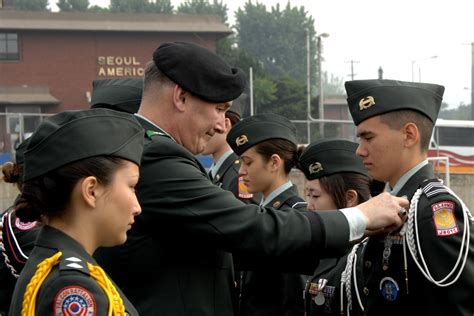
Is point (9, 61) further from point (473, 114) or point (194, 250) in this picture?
point (194, 250)

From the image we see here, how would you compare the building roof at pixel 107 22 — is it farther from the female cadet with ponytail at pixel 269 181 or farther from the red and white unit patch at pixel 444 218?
the red and white unit patch at pixel 444 218

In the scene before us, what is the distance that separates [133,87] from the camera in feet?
14.6

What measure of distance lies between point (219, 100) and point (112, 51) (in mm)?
44576

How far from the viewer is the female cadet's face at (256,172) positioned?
216 inches

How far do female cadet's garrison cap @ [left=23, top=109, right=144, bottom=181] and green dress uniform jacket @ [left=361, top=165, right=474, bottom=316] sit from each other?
1331mm

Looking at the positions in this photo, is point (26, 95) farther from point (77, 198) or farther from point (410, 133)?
point (77, 198)

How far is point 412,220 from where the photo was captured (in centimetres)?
332

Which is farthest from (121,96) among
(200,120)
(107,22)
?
(107,22)

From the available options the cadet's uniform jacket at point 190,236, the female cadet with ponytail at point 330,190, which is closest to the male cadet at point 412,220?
the cadet's uniform jacket at point 190,236

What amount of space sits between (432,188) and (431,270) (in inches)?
13.8

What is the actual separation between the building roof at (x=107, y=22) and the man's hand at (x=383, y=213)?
4272cm

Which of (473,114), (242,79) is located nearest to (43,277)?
(242,79)

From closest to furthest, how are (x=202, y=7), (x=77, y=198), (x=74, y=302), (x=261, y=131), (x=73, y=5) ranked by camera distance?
1. (x=74, y=302)
2. (x=77, y=198)
3. (x=261, y=131)
4. (x=73, y=5)
5. (x=202, y=7)

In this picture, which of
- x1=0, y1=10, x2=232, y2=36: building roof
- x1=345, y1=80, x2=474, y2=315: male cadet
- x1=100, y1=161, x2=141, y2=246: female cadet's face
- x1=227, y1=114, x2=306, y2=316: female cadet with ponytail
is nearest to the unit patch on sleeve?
x1=227, y1=114, x2=306, y2=316: female cadet with ponytail
